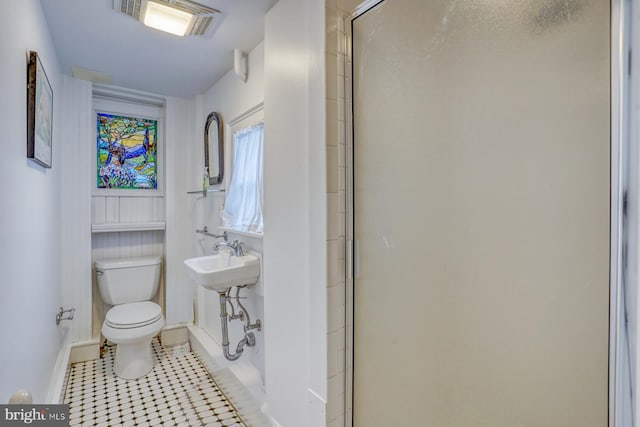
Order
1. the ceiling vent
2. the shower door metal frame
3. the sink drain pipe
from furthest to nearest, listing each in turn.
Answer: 1. the sink drain pipe
2. the ceiling vent
3. the shower door metal frame

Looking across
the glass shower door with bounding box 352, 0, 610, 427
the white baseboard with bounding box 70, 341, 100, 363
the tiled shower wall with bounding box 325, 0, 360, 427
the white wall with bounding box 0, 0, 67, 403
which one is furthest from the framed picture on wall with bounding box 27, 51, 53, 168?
the white baseboard with bounding box 70, 341, 100, 363

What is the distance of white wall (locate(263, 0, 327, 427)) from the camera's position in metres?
1.15

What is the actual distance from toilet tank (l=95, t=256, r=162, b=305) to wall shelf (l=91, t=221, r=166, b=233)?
0.87 feet

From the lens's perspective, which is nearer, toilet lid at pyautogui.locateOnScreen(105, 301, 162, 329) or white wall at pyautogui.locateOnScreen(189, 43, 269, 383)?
white wall at pyautogui.locateOnScreen(189, 43, 269, 383)

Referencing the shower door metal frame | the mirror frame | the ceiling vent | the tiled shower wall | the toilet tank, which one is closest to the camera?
the shower door metal frame

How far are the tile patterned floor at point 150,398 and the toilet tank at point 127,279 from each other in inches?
19.9

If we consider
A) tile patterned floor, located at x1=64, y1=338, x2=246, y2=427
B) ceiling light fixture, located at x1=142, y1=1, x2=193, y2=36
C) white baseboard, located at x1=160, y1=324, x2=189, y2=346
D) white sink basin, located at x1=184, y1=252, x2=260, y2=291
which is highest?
ceiling light fixture, located at x1=142, y1=1, x2=193, y2=36

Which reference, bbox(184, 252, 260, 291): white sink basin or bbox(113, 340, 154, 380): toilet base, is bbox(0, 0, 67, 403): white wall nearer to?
bbox(113, 340, 154, 380): toilet base

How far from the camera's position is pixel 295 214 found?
51.7 inches

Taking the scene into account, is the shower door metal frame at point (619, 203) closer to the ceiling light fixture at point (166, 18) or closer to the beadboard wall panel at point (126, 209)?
the ceiling light fixture at point (166, 18)

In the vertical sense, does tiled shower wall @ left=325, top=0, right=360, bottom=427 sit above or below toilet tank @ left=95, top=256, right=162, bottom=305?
above

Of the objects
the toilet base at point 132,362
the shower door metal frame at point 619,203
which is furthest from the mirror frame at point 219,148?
the shower door metal frame at point 619,203

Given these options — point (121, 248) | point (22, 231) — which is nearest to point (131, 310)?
point (121, 248)

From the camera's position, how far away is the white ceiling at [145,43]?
1.52 metres
